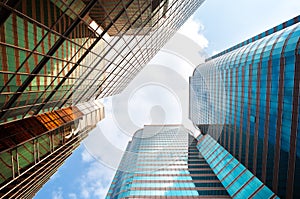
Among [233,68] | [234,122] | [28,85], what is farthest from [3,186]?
[233,68]

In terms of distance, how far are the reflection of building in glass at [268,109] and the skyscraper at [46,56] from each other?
21712 millimetres

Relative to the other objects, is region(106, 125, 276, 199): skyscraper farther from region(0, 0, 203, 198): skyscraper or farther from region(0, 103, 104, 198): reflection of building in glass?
region(0, 0, 203, 198): skyscraper

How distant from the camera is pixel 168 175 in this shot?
5925 cm

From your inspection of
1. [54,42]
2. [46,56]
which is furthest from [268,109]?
[46,56]

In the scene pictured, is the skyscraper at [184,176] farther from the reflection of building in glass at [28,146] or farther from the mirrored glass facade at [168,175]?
the reflection of building in glass at [28,146]

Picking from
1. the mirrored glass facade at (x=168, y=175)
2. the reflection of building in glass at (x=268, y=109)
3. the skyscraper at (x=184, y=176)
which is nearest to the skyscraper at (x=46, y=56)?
the reflection of building in glass at (x=268, y=109)

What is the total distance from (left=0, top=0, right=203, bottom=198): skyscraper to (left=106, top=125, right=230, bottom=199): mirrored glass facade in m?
33.5

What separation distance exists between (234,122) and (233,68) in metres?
15.1

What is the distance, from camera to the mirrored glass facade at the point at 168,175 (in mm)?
48737

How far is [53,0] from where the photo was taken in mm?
13211

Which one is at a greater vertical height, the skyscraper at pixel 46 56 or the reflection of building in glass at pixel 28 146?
the skyscraper at pixel 46 56

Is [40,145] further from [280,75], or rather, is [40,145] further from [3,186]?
[280,75]

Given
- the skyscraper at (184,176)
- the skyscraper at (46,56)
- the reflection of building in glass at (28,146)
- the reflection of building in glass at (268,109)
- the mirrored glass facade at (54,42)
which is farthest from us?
the skyscraper at (184,176)

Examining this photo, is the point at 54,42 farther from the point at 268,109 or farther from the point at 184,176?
the point at 184,176
